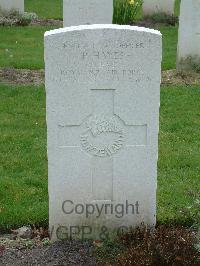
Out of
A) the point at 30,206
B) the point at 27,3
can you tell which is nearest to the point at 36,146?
the point at 30,206

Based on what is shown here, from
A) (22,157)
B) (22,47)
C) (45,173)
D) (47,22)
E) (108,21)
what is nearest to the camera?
(45,173)

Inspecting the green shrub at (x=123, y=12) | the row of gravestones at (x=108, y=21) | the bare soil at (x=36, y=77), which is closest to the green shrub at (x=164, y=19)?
the green shrub at (x=123, y=12)

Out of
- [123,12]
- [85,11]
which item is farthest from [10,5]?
[85,11]

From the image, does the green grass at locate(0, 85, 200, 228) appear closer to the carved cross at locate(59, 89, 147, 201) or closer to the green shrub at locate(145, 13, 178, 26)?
the carved cross at locate(59, 89, 147, 201)

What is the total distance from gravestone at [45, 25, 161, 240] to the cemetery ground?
203 mm

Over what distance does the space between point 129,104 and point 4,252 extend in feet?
4.37

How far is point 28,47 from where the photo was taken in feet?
36.5

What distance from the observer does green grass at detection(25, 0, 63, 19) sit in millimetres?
15387

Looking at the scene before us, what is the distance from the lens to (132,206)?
4.27 metres

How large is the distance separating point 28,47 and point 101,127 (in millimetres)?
7321

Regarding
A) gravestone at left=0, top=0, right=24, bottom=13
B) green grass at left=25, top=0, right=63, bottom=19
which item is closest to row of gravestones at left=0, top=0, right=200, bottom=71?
gravestone at left=0, top=0, right=24, bottom=13

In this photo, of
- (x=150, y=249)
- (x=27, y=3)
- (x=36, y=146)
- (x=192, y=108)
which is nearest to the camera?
(x=150, y=249)

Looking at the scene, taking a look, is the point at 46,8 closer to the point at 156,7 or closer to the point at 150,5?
the point at 150,5

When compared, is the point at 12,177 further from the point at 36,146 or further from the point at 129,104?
the point at 129,104
